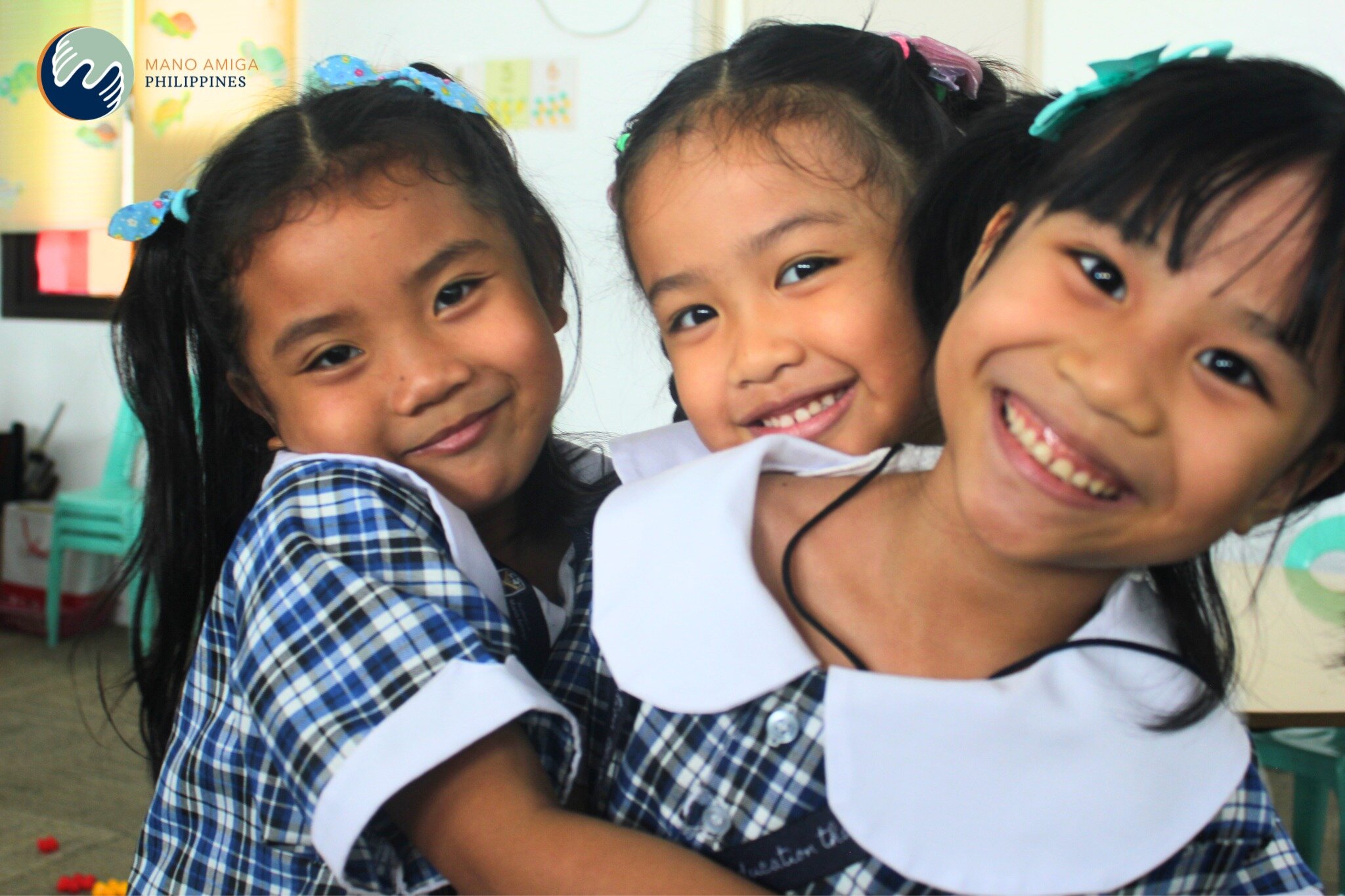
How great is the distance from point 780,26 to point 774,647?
0.72m

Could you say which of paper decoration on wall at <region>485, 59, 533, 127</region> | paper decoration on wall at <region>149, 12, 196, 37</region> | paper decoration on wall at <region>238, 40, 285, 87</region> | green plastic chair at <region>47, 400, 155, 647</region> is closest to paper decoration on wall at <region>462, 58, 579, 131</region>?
paper decoration on wall at <region>485, 59, 533, 127</region>

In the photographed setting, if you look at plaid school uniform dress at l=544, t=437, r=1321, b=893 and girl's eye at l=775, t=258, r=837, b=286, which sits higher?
girl's eye at l=775, t=258, r=837, b=286

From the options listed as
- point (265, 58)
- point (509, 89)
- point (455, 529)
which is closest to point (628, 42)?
point (509, 89)

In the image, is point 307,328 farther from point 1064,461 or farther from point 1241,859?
point 1241,859

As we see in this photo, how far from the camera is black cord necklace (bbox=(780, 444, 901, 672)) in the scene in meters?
0.78

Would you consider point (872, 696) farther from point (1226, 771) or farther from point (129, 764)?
point (129, 764)

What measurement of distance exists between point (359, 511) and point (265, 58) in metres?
3.69

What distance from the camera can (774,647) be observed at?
0.75 meters

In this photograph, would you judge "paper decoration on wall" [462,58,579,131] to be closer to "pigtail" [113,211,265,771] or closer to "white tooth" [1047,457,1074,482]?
"pigtail" [113,211,265,771]

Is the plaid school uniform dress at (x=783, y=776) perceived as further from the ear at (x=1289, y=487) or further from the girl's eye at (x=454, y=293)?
the girl's eye at (x=454, y=293)

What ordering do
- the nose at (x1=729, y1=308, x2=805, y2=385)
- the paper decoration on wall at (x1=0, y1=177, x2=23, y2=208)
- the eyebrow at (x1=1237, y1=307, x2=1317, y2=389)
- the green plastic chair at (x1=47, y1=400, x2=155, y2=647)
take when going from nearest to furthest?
1. the eyebrow at (x1=1237, y1=307, x2=1317, y2=389)
2. the nose at (x1=729, y1=308, x2=805, y2=385)
3. the green plastic chair at (x1=47, y1=400, x2=155, y2=647)
4. the paper decoration on wall at (x1=0, y1=177, x2=23, y2=208)

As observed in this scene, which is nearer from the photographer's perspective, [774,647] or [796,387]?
[774,647]

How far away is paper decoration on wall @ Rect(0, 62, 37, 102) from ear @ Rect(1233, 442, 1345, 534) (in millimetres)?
4944

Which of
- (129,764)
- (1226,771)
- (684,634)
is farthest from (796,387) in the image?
(129,764)
